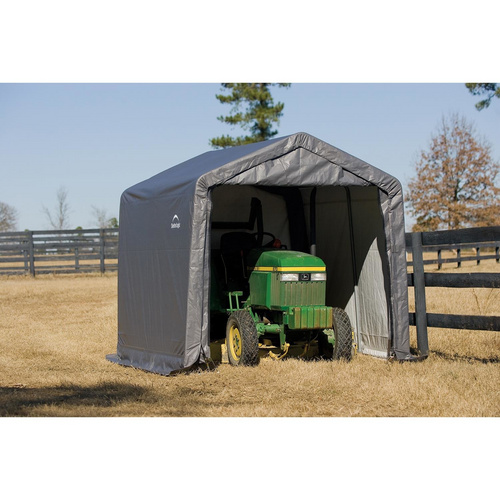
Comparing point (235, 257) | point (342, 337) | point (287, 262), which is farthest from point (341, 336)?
point (235, 257)

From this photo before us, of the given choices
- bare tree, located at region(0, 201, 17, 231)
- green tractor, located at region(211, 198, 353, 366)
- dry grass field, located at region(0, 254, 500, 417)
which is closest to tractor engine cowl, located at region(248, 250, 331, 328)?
green tractor, located at region(211, 198, 353, 366)

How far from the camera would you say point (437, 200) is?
133ft

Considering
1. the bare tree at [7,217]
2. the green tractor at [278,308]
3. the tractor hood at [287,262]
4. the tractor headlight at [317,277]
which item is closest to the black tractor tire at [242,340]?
the green tractor at [278,308]

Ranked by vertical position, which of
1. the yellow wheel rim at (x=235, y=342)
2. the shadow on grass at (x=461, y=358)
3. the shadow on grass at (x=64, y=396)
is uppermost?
the yellow wheel rim at (x=235, y=342)

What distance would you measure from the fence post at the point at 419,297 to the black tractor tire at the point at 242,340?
2132 millimetres

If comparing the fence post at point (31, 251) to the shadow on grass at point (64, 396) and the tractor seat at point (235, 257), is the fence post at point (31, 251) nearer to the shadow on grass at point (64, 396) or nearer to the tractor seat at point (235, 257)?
the tractor seat at point (235, 257)

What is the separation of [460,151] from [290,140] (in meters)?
35.3

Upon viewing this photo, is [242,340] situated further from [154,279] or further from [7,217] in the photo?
[7,217]

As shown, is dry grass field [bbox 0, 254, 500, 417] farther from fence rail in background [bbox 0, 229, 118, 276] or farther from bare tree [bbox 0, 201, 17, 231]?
bare tree [bbox 0, 201, 17, 231]

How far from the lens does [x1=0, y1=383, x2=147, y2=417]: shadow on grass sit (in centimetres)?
698

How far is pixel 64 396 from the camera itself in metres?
7.54

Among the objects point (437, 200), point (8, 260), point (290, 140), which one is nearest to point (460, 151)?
point (437, 200)

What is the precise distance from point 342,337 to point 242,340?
122 cm

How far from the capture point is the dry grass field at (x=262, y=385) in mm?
6789
